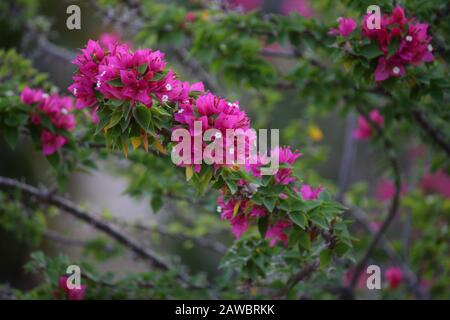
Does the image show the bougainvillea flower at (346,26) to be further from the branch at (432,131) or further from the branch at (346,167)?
the branch at (346,167)

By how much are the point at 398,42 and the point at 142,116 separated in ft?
2.78

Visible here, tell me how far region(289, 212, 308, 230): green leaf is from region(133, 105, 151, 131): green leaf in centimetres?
46

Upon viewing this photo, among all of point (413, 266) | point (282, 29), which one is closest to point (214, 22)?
point (282, 29)

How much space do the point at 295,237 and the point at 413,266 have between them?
157cm

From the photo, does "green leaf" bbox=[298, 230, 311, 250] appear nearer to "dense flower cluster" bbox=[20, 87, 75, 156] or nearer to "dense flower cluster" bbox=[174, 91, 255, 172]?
"dense flower cluster" bbox=[174, 91, 255, 172]

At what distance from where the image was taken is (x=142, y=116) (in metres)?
1.38

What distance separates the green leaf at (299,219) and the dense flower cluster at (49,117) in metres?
0.89

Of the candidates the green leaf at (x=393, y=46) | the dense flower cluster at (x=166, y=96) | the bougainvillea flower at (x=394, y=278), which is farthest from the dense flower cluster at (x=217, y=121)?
the bougainvillea flower at (x=394, y=278)

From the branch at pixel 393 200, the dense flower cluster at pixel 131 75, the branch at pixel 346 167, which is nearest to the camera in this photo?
the dense flower cluster at pixel 131 75

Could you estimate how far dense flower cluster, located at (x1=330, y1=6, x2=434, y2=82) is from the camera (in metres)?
1.73

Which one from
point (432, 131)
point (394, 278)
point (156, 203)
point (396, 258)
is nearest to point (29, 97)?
point (156, 203)

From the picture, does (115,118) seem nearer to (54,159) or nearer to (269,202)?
(269,202)

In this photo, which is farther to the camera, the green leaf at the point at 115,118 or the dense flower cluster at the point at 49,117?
the dense flower cluster at the point at 49,117

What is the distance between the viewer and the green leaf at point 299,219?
4.92 feet
